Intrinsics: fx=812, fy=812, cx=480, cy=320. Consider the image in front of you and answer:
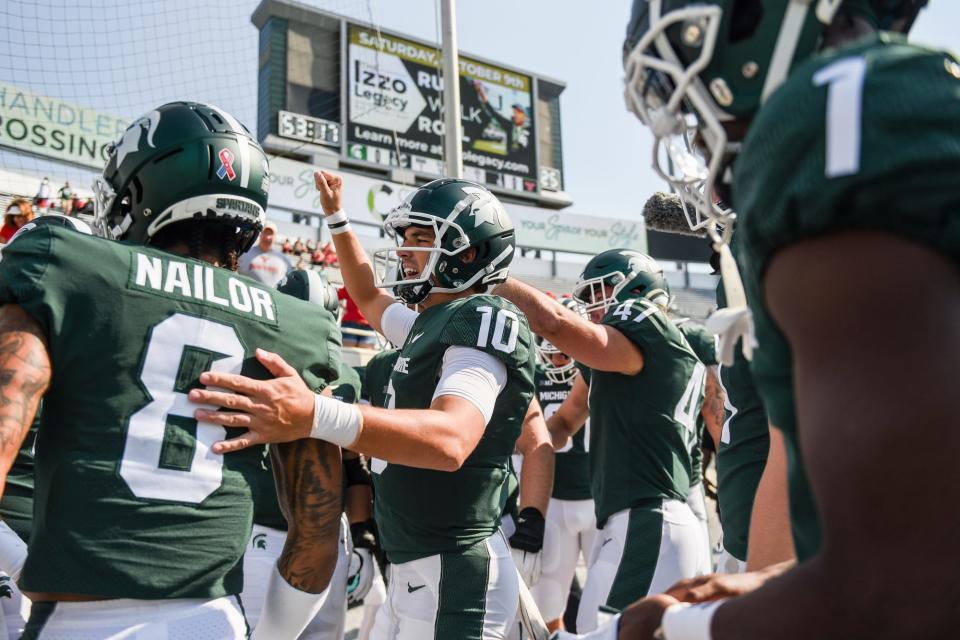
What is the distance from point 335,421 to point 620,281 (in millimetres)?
2793

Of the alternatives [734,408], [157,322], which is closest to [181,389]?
[157,322]

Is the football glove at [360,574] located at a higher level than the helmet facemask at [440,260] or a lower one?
lower

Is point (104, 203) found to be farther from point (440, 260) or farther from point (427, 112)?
point (427, 112)

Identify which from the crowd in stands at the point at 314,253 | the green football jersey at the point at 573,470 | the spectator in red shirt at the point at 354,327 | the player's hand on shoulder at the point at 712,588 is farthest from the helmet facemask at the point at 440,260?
the crowd in stands at the point at 314,253

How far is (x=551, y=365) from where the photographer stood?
6.09 meters

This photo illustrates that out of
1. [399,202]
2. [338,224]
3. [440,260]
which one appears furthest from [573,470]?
[399,202]

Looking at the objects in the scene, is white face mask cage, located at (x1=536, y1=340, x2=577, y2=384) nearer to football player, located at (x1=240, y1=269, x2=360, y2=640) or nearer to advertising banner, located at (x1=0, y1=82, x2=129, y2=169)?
football player, located at (x1=240, y1=269, x2=360, y2=640)

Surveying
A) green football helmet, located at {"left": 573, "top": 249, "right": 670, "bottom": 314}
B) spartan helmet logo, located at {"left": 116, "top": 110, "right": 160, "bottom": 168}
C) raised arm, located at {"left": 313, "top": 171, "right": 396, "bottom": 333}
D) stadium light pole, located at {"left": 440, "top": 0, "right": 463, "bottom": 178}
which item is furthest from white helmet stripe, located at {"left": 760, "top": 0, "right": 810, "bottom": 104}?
stadium light pole, located at {"left": 440, "top": 0, "right": 463, "bottom": 178}

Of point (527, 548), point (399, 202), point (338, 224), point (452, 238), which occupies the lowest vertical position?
point (527, 548)

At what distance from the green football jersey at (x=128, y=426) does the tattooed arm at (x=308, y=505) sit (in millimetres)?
149

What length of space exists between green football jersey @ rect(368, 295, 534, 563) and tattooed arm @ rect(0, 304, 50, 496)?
49.6 inches

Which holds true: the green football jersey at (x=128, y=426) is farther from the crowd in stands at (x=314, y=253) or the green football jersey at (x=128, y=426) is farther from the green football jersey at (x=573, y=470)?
the crowd in stands at (x=314, y=253)

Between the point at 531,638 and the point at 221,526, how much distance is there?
129 cm

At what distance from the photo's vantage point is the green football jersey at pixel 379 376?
3.87 m
